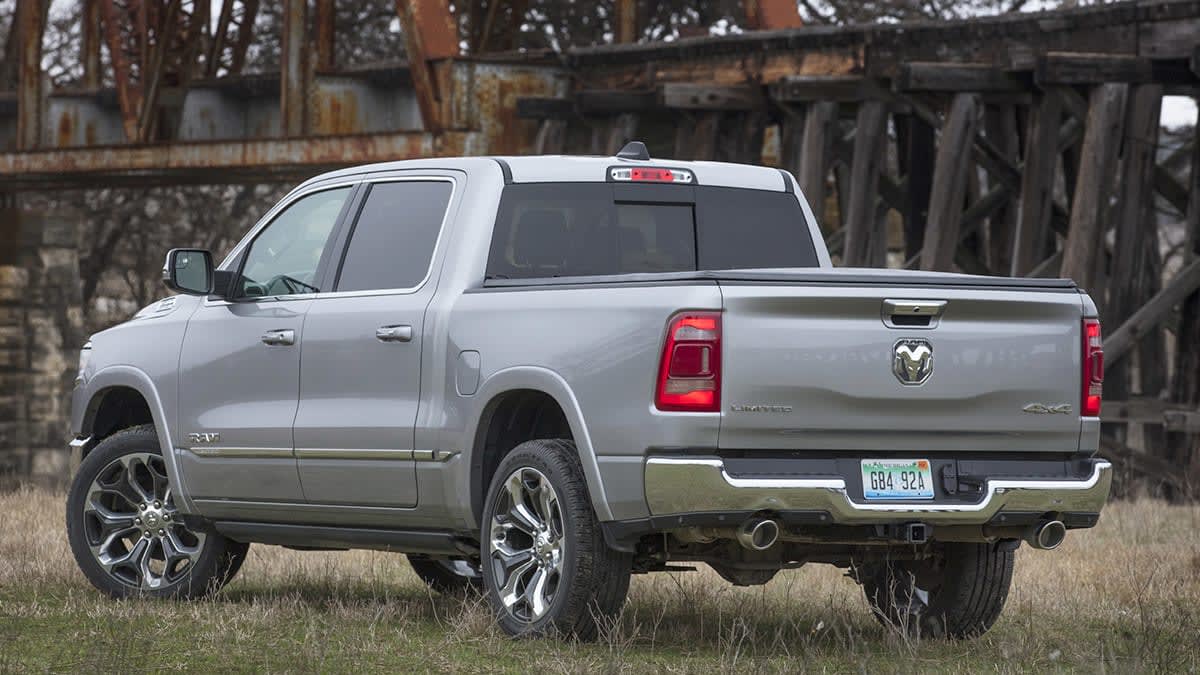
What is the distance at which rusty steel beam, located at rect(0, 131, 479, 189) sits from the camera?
17250 millimetres

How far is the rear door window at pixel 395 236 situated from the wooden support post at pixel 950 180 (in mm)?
8144

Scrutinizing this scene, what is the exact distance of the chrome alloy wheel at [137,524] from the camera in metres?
9.33

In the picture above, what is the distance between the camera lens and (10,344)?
90.9 ft

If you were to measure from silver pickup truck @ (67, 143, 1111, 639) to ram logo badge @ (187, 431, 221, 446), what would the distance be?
1cm

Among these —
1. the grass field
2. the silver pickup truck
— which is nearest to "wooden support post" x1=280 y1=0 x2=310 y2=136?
the grass field

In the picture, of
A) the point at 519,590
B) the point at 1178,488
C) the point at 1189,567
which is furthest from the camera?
the point at 1178,488

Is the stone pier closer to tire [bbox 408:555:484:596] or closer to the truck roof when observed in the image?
tire [bbox 408:555:484:596]

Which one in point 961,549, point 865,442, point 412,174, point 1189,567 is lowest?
point 1189,567

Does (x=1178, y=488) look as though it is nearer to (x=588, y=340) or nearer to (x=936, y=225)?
(x=936, y=225)

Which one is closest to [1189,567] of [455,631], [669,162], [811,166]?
[669,162]

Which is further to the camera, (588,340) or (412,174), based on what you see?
(412,174)

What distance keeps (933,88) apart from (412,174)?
7933 mm

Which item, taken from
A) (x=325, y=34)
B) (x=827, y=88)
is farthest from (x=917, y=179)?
(x=325, y=34)

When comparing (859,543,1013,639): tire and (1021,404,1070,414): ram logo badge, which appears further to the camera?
(859,543,1013,639): tire
